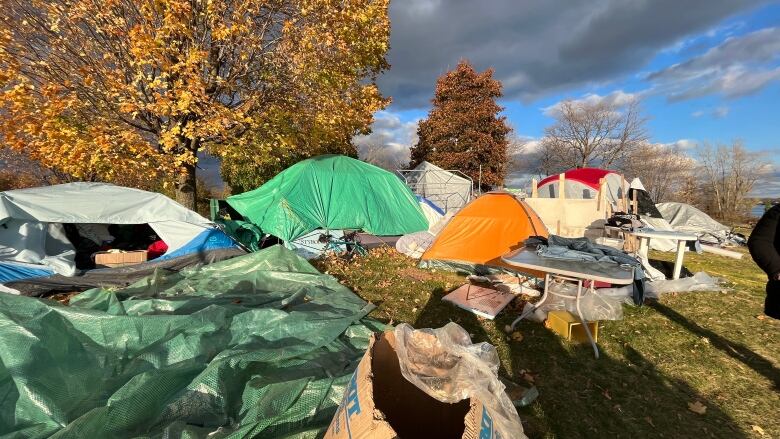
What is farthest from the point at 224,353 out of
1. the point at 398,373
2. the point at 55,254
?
the point at 55,254

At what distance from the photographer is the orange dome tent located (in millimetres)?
6633

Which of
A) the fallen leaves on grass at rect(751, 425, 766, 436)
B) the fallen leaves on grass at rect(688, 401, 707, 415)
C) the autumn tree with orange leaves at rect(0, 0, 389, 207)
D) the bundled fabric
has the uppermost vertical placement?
the autumn tree with orange leaves at rect(0, 0, 389, 207)

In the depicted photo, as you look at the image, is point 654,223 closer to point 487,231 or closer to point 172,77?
point 487,231

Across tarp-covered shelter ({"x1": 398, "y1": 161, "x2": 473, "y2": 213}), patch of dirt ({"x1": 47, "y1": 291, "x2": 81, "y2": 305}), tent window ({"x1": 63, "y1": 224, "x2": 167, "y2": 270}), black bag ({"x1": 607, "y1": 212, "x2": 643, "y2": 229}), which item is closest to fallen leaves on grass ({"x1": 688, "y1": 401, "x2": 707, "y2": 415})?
black bag ({"x1": 607, "y1": 212, "x2": 643, "y2": 229})

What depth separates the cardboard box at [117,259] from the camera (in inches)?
243

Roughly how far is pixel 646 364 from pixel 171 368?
16.3 ft

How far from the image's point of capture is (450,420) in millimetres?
1868

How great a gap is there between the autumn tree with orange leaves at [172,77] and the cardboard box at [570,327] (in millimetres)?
6604

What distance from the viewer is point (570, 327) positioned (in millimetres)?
4559

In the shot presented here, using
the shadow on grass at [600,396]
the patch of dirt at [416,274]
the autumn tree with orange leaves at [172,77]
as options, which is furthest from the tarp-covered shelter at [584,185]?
the shadow on grass at [600,396]

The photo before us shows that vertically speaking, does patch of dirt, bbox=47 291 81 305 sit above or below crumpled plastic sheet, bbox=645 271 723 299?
above

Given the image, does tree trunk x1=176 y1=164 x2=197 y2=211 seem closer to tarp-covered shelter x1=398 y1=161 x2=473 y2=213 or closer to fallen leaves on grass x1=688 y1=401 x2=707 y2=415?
fallen leaves on grass x1=688 y1=401 x2=707 y2=415

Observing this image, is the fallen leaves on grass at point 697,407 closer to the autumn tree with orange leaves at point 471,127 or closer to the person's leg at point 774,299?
the person's leg at point 774,299

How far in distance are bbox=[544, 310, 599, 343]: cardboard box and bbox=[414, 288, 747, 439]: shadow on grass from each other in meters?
0.12
